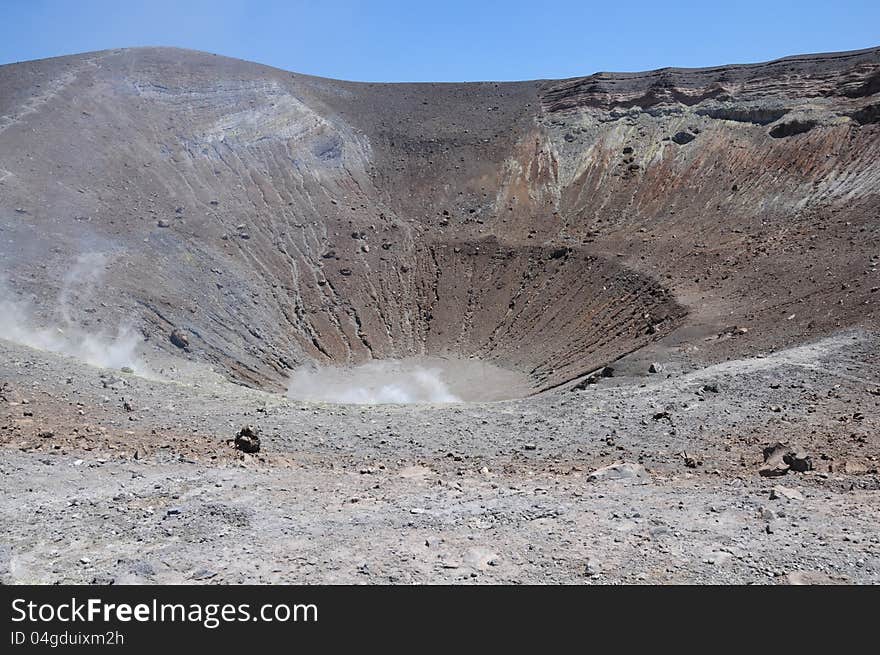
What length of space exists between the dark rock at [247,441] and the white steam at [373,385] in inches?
410

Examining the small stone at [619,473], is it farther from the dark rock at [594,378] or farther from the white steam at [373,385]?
the white steam at [373,385]

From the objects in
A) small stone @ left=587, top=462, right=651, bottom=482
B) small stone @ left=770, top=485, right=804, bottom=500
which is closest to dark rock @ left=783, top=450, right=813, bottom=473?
small stone @ left=770, top=485, right=804, bottom=500

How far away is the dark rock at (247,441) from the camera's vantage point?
11898 mm

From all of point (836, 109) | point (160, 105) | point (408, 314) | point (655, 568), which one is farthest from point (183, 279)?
point (836, 109)

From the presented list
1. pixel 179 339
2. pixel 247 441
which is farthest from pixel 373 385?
pixel 247 441

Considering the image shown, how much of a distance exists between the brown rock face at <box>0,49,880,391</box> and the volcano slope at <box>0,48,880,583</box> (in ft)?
0.51

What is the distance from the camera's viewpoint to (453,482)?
34.6ft

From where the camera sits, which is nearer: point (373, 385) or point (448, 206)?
point (373, 385)

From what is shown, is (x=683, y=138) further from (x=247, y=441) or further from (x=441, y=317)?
(x=247, y=441)

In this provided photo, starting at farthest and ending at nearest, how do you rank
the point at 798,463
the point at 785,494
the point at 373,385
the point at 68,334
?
the point at 373,385 < the point at 68,334 < the point at 798,463 < the point at 785,494

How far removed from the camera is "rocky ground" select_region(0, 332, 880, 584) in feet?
23.4

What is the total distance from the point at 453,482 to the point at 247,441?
352 cm

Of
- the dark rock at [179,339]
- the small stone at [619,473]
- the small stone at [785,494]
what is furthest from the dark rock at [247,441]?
the dark rock at [179,339]

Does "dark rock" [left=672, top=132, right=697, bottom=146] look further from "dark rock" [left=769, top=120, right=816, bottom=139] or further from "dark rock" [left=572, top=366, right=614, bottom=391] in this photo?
"dark rock" [left=572, top=366, right=614, bottom=391]
